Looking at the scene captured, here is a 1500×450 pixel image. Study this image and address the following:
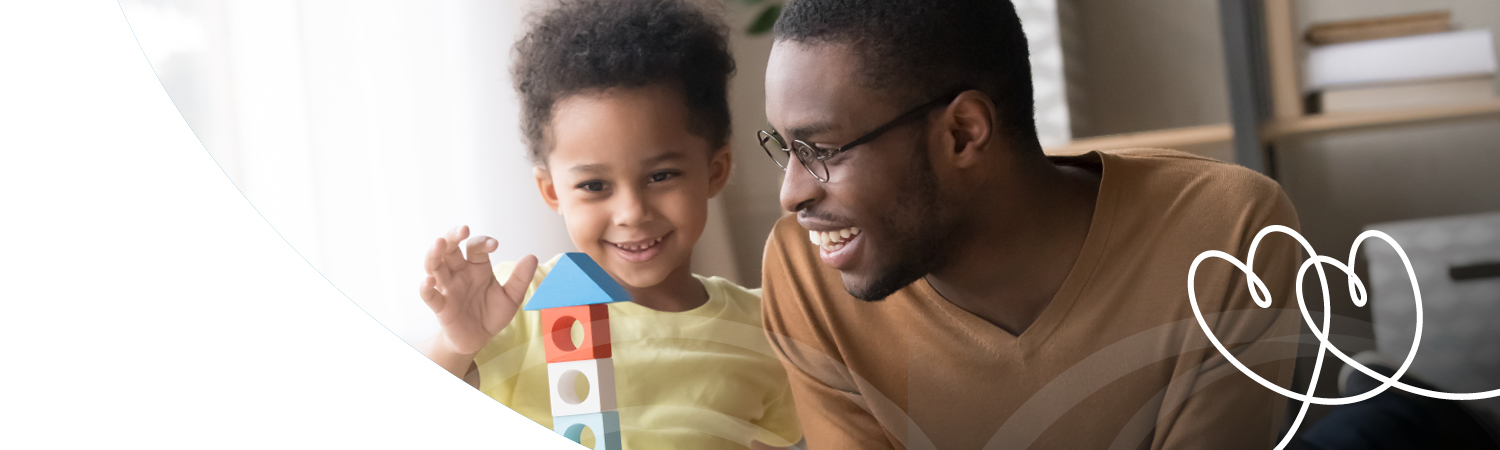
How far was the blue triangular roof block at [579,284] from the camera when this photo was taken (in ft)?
1.92

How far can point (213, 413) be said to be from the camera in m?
0.73

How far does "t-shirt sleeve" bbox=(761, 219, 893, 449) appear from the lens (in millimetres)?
562

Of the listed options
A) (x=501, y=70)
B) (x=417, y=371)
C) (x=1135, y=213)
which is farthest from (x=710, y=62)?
(x=417, y=371)

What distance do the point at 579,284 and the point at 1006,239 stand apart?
254 millimetres

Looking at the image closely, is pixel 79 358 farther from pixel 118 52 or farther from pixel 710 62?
pixel 710 62

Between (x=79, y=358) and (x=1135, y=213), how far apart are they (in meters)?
0.77

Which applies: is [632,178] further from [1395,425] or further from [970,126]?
[1395,425]

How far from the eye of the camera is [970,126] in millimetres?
489

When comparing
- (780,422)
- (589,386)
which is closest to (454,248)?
(589,386)

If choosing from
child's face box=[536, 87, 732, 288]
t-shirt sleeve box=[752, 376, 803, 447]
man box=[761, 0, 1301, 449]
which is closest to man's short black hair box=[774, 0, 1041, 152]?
man box=[761, 0, 1301, 449]

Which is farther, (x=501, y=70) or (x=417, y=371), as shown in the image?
(x=417, y=371)

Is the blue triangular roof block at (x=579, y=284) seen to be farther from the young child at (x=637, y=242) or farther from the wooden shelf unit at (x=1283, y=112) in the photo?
the wooden shelf unit at (x=1283, y=112)

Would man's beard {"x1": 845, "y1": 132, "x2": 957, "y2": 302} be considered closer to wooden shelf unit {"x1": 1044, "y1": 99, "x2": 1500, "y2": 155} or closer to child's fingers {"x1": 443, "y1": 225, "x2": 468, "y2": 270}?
wooden shelf unit {"x1": 1044, "y1": 99, "x2": 1500, "y2": 155}

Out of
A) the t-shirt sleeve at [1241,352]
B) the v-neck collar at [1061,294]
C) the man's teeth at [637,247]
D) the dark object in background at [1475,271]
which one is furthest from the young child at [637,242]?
the dark object in background at [1475,271]
